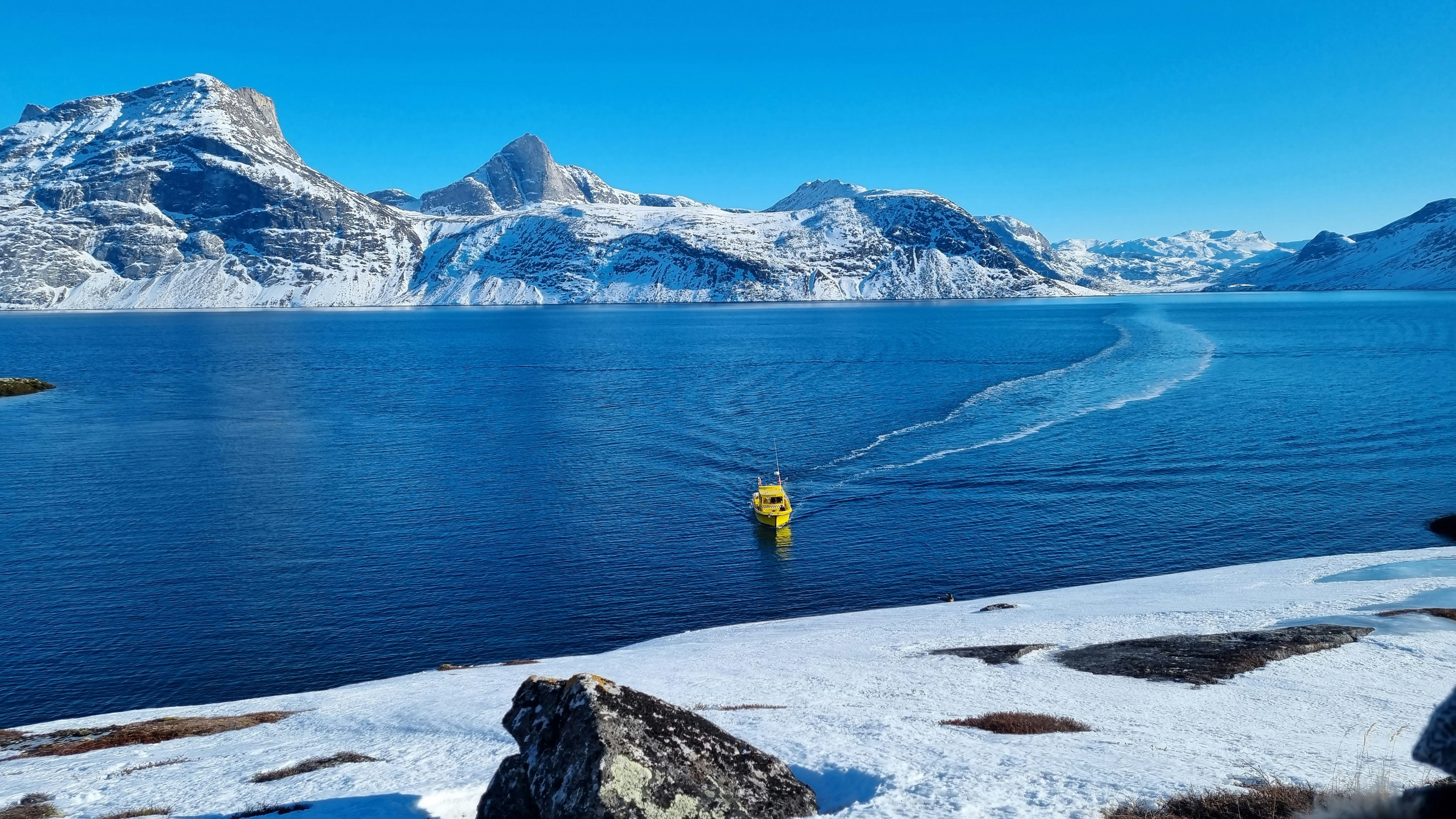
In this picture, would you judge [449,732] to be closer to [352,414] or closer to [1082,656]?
[1082,656]

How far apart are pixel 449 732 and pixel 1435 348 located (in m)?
194

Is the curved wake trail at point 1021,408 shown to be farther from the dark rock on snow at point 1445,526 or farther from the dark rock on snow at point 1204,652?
the dark rock on snow at point 1204,652

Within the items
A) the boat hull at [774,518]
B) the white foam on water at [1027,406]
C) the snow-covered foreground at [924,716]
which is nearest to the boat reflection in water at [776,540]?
the boat hull at [774,518]

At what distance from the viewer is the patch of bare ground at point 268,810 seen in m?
16.1

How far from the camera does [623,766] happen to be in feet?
41.7

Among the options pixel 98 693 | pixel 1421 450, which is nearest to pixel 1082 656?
pixel 98 693

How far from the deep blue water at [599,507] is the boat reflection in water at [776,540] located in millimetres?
321

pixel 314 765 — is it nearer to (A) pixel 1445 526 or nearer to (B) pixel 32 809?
(B) pixel 32 809

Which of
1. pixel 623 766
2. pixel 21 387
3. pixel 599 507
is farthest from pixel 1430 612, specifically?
pixel 21 387

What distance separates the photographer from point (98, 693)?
123 ft

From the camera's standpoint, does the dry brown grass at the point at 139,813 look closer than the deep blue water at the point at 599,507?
Yes

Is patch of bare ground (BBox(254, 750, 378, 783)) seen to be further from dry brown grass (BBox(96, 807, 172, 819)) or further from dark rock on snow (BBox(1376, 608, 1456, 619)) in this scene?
dark rock on snow (BBox(1376, 608, 1456, 619))

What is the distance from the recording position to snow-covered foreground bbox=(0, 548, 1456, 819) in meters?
15.8

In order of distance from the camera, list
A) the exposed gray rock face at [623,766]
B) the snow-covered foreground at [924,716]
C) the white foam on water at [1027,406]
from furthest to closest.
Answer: the white foam on water at [1027,406], the snow-covered foreground at [924,716], the exposed gray rock face at [623,766]
